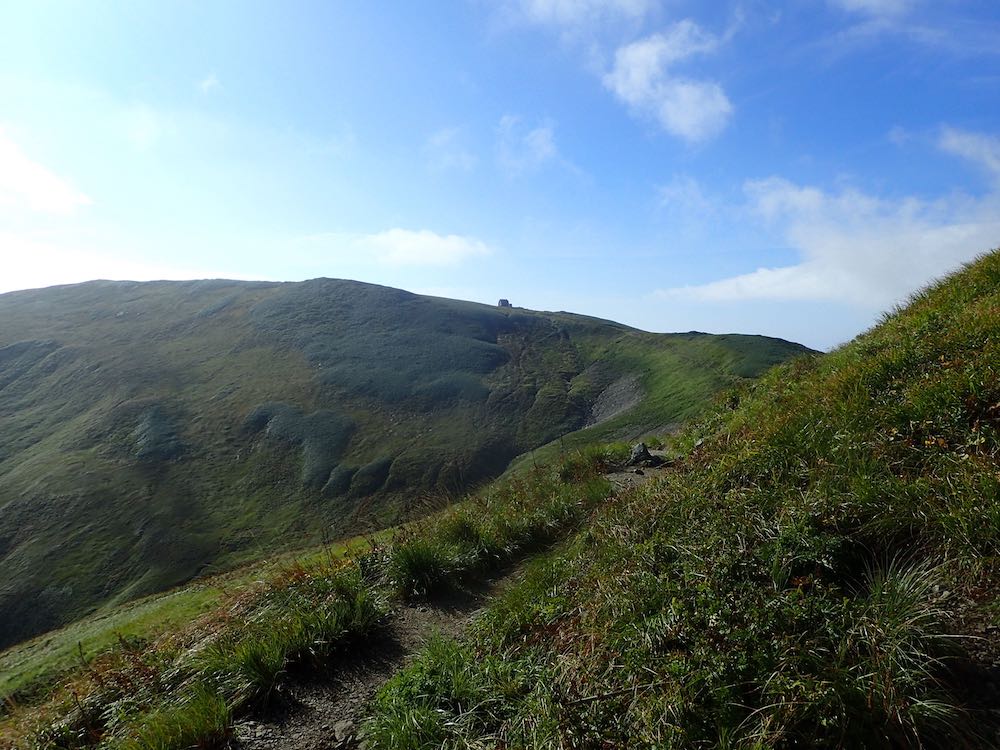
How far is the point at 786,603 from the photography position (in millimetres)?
4387

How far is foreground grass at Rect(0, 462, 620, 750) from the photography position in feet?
18.2

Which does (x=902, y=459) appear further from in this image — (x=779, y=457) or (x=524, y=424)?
(x=524, y=424)

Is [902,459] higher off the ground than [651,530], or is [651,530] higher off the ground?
[902,459]

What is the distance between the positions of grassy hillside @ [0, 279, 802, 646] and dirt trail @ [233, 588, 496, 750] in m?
28.7

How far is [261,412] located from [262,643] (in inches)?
2969

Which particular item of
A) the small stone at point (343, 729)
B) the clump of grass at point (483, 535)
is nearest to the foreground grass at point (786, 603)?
the small stone at point (343, 729)

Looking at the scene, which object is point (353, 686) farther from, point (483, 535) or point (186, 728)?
point (483, 535)

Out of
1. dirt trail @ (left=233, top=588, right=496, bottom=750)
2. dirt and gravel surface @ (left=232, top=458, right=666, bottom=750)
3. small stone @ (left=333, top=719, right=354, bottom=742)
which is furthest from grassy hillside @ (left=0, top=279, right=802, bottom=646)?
small stone @ (left=333, top=719, right=354, bottom=742)

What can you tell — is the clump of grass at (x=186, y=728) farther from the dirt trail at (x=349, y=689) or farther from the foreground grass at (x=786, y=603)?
the foreground grass at (x=786, y=603)

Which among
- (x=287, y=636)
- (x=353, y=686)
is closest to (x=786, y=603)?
(x=353, y=686)

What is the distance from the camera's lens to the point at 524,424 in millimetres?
71750

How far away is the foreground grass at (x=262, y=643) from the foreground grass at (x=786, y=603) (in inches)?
58.8

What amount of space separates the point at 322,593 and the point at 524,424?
211ft

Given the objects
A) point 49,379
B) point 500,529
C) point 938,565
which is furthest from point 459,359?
point 938,565
